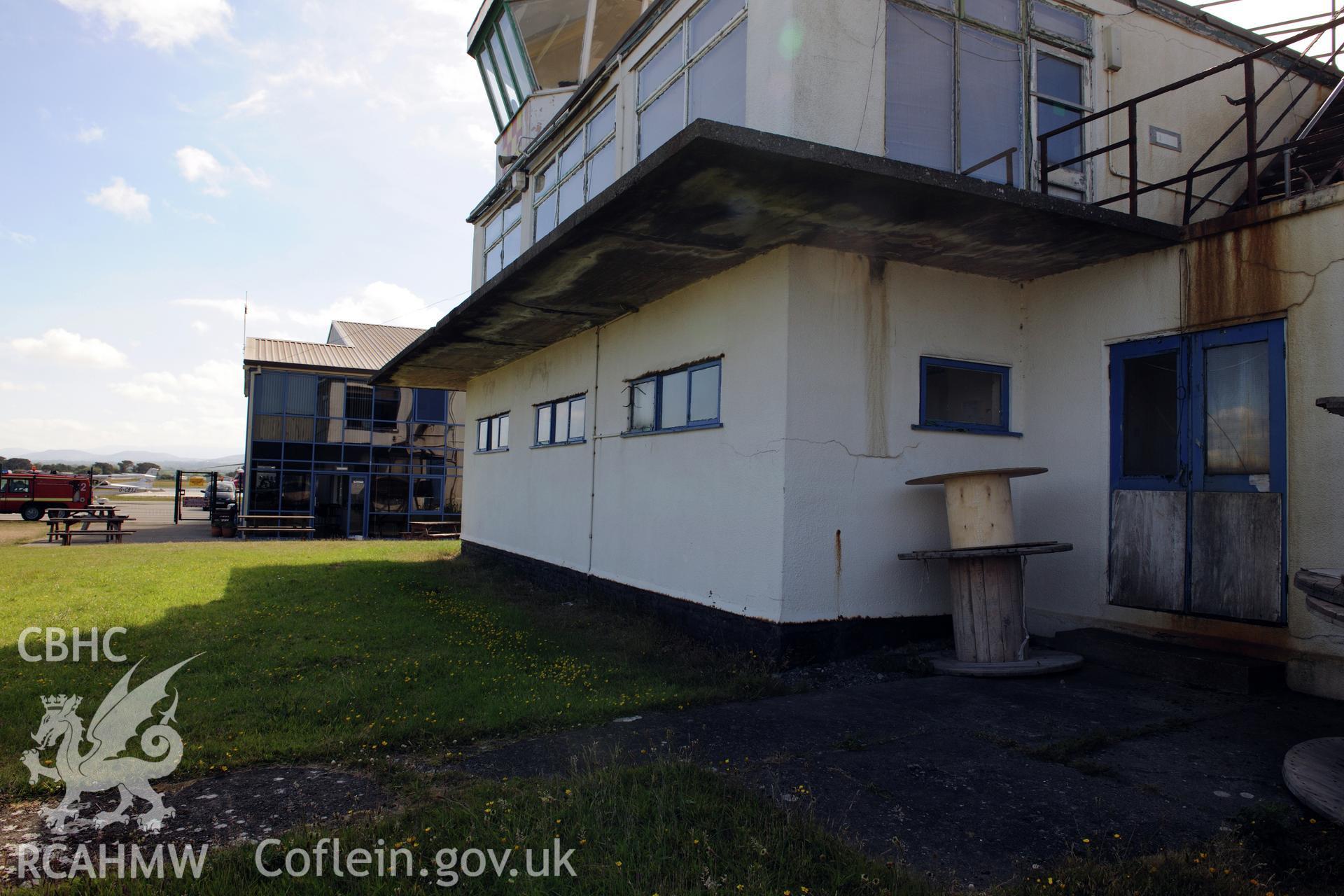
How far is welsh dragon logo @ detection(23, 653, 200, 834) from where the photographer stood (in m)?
4.03

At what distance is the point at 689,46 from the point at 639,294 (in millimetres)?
2732

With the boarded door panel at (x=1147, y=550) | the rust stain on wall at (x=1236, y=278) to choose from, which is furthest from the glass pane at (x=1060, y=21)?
the boarded door panel at (x=1147, y=550)

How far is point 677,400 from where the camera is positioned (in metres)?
8.94

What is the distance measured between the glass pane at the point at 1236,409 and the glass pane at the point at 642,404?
554 cm

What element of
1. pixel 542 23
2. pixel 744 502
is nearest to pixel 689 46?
pixel 744 502

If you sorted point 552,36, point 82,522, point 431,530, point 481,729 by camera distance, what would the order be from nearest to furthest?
point 481,729, point 552,36, point 82,522, point 431,530

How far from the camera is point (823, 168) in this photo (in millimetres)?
5445

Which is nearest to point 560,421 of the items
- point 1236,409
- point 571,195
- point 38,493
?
point 571,195

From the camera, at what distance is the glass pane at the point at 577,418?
11547 mm

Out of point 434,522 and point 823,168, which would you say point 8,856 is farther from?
point 434,522

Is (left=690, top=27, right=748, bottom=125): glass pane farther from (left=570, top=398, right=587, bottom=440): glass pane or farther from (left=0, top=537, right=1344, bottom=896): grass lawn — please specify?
(left=0, top=537, right=1344, bottom=896): grass lawn

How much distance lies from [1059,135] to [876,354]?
346 centimetres

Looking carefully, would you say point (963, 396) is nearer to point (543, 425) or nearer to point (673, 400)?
point (673, 400)

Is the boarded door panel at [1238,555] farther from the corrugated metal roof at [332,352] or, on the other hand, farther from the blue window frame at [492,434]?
the corrugated metal roof at [332,352]
